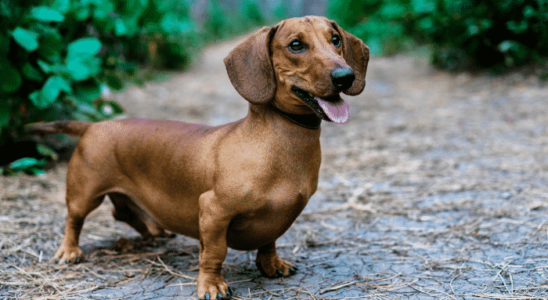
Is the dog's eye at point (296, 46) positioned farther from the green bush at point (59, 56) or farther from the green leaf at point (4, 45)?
the green leaf at point (4, 45)

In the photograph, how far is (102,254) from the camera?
109 inches

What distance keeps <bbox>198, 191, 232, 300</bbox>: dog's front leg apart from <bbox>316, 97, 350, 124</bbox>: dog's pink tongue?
2.04ft

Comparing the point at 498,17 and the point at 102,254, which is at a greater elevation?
the point at 498,17

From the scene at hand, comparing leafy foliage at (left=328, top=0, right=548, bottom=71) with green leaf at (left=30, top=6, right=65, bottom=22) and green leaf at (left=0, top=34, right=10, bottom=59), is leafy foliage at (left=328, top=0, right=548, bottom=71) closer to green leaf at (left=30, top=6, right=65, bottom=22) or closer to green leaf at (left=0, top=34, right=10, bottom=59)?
green leaf at (left=30, top=6, right=65, bottom=22)

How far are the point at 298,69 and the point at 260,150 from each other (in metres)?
0.38

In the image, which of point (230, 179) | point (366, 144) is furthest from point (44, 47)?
point (366, 144)

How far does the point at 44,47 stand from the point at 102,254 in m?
1.79

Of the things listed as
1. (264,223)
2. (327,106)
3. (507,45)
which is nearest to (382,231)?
(264,223)

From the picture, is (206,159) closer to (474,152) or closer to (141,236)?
(141,236)

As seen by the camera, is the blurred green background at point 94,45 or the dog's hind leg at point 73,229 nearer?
the dog's hind leg at point 73,229

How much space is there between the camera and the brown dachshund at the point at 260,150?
6.48ft

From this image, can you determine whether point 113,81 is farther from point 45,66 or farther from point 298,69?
point 298,69

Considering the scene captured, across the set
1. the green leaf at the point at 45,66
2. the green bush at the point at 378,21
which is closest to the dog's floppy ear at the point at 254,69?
the green leaf at the point at 45,66

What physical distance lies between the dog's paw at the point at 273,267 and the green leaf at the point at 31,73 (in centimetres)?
240
